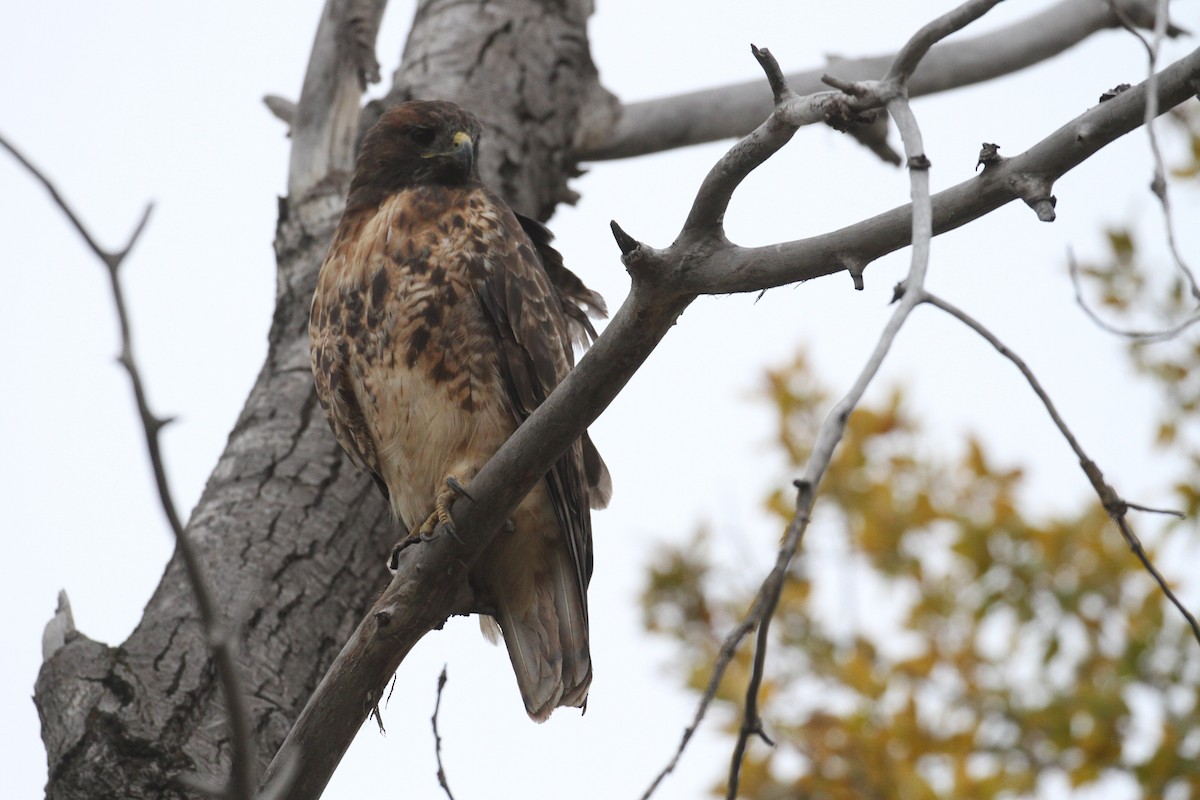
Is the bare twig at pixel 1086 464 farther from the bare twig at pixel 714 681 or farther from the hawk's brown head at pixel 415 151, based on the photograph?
the hawk's brown head at pixel 415 151

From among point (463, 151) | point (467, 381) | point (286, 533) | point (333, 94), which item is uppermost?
point (333, 94)

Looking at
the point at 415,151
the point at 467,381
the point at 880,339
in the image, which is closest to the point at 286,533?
the point at 467,381

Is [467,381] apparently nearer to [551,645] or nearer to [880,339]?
[551,645]

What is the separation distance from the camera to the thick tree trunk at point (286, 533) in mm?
3227

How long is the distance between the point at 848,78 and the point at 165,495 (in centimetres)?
456

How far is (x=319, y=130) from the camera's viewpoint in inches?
195

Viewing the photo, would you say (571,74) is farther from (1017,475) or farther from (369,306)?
(1017,475)

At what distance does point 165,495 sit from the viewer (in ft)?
4.34

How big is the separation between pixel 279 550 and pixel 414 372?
0.74 m

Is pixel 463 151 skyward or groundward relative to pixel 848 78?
groundward

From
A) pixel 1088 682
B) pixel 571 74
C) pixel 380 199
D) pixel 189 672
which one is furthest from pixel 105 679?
pixel 1088 682

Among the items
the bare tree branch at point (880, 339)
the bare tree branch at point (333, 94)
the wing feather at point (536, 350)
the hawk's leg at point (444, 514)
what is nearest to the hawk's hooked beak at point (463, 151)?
the wing feather at point (536, 350)

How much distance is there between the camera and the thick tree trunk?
127 inches

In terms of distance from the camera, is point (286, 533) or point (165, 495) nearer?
point (165, 495)
